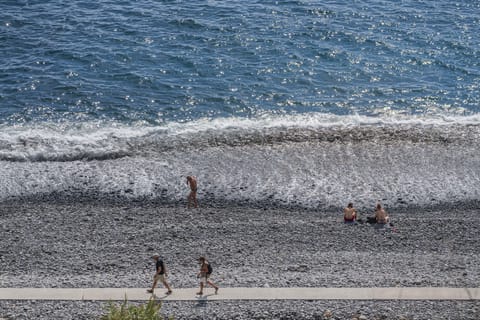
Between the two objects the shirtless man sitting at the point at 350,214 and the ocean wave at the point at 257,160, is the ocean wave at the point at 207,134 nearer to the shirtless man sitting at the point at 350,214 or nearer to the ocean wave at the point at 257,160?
the ocean wave at the point at 257,160

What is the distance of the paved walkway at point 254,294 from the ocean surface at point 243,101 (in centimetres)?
770

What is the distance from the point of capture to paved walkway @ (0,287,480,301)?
72.7 ft

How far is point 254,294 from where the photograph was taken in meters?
22.3

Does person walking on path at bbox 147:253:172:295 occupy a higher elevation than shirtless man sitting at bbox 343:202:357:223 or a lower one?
higher

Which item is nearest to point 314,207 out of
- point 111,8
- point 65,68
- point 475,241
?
point 475,241

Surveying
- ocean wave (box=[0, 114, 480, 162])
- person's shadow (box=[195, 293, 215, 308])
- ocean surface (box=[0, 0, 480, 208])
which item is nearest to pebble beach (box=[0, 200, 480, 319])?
person's shadow (box=[195, 293, 215, 308])

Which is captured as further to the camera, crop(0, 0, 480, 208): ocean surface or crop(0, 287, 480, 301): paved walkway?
crop(0, 0, 480, 208): ocean surface

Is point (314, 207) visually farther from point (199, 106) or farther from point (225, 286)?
point (199, 106)

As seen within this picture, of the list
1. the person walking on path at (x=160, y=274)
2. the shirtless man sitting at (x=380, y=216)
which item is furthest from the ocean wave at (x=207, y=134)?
the person walking on path at (x=160, y=274)

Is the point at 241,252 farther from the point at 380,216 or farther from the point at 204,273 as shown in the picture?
the point at 380,216

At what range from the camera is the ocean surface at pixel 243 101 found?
3172 centimetres

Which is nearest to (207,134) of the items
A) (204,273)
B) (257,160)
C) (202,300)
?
(257,160)

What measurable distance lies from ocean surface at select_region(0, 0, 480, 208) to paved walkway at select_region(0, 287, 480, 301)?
770 cm

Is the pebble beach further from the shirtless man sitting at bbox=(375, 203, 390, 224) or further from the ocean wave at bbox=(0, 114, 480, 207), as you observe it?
the ocean wave at bbox=(0, 114, 480, 207)
